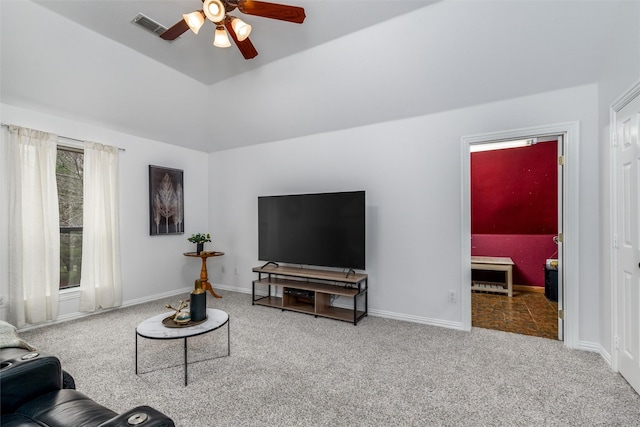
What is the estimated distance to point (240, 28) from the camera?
6.87 ft

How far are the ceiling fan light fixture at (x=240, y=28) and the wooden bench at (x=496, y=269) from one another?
448 cm

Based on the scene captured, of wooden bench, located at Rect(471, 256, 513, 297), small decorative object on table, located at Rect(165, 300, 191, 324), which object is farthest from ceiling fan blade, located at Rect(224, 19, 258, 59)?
wooden bench, located at Rect(471, 256, 513, 297)

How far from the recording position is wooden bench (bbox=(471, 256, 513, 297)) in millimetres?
4500

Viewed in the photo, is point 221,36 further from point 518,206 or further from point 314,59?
point 518,206

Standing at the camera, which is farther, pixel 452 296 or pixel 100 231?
pixel 100 231

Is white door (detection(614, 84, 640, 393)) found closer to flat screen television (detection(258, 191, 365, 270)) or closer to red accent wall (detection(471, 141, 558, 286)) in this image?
flat screen television (detection(258, 191, 365, 270))

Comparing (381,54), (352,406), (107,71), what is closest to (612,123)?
(381,54)

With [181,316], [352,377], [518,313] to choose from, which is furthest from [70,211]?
[518,313]

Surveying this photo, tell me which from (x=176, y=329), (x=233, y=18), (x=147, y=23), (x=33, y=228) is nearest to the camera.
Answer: (x=233, y=18)

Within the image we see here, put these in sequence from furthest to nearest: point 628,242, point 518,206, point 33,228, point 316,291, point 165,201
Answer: point 518,206, point 165,201, point 316,291, point 33,228, point 628,242

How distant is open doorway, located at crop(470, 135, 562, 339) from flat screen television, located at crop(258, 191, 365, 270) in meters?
2.04

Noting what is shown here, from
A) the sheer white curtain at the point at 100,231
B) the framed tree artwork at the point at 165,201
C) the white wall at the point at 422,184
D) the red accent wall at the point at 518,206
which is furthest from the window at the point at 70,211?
the red accent wall at the point at 518,206

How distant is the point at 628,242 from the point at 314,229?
2900mm

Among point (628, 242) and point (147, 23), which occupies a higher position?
point (147, 23)
